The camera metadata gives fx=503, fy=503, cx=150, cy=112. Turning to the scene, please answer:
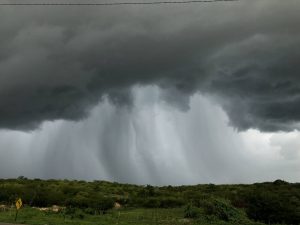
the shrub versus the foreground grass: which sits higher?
the shrub

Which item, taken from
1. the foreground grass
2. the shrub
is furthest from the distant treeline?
the foreground grass

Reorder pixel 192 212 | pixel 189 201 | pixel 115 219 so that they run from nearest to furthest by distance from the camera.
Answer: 1. pixel 115 219
2. pixel 192 212
3. pixel 189 201

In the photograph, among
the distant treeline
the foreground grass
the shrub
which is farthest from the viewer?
the distant treeline

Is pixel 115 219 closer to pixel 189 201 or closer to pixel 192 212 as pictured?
pixel 192 212

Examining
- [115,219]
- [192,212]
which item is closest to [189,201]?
[192,212]

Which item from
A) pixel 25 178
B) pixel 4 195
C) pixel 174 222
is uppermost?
pixel 25 178

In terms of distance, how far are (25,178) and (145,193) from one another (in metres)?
56.5

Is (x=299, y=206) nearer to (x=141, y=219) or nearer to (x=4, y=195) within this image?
(x=141, y=219)

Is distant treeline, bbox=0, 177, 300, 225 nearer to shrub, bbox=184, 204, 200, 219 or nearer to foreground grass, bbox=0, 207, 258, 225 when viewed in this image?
shrub, bbox=184, 204, 200, 219

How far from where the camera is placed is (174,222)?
51.0 m

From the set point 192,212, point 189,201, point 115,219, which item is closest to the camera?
point 115,219

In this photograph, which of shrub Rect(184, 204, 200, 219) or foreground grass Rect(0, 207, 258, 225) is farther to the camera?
shrub Rect(184, 204, 200, 219)

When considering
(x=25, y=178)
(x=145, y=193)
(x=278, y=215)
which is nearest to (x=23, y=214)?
(x=278, y=215)

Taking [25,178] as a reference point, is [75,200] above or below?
below
